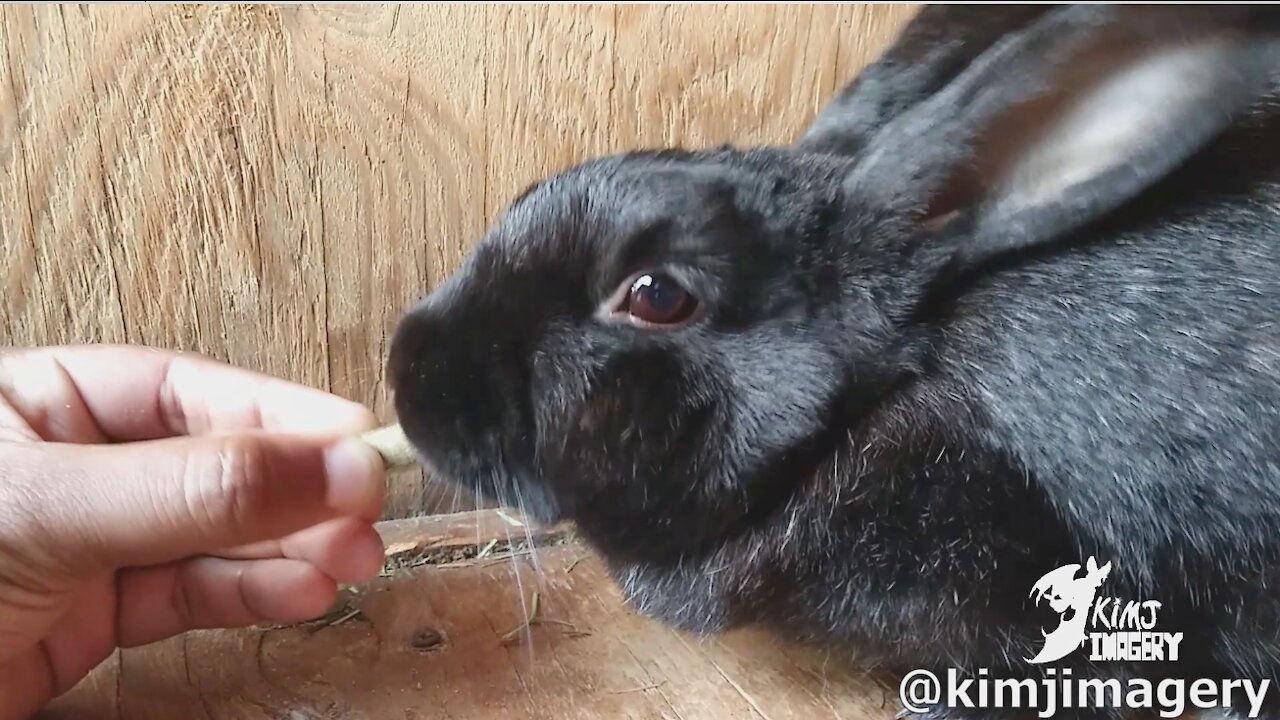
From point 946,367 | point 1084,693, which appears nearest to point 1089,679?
point 1084,693

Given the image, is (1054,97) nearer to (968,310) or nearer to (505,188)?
(968,310)

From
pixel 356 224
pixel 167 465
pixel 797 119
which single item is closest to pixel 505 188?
pixel 356 224

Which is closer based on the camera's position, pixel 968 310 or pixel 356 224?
pixel 968 310

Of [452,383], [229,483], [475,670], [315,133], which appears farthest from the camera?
[315,133]

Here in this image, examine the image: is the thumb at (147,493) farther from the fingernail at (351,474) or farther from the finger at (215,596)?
the finger at (215,596)

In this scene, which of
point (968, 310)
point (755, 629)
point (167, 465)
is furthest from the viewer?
point (755, 629)

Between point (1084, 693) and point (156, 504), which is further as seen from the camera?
point (1084, 693)

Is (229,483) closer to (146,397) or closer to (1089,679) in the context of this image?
(146,397)
